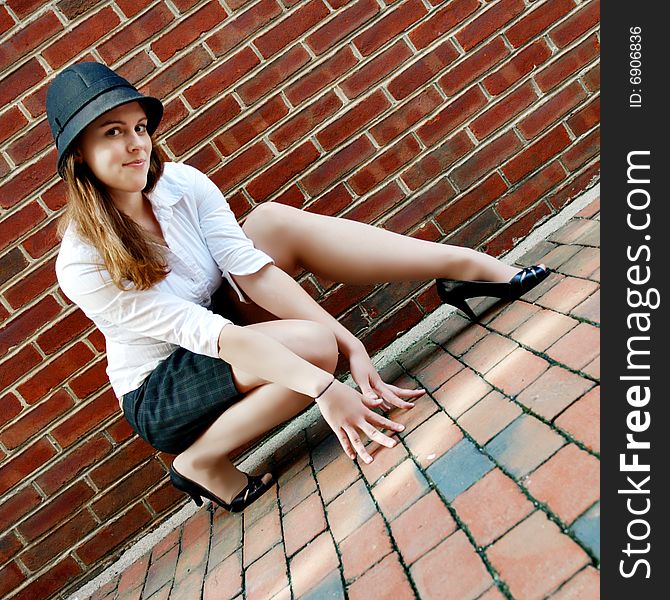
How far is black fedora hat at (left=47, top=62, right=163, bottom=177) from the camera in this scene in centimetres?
162

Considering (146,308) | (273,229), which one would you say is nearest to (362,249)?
(273,229)

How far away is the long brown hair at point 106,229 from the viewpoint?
1688 millimetres

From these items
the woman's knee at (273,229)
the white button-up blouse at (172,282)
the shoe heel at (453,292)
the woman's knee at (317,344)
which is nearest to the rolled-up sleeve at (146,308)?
the white button-up blouse at (172,282)

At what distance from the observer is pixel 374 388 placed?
193 centimetres

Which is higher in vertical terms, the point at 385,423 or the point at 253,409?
the point at 253,409

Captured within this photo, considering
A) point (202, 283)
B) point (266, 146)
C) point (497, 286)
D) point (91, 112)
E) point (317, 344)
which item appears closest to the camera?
point (91, 112)

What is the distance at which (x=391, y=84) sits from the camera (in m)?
2.43

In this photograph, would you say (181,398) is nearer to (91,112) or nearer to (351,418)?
(351,418)

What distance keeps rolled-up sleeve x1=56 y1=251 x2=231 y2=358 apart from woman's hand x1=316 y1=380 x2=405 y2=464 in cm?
33

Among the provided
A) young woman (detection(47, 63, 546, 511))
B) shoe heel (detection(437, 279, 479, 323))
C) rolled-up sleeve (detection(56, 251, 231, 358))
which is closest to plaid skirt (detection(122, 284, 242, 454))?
young woman (detection(47, 63, 546, 511))

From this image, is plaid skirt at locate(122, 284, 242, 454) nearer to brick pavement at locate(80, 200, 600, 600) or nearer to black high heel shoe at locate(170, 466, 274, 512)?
black high heel shoe at locate(170, 466, 274, 512)

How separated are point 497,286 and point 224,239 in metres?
0.86

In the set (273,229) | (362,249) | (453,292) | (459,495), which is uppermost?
(273,229)

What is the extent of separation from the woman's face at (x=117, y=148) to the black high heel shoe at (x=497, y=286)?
986mm
